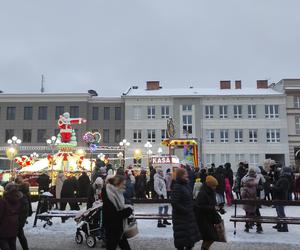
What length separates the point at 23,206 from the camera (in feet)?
23.3

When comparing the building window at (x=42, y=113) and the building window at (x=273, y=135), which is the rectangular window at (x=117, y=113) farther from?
the building window at (x=273, y=135)

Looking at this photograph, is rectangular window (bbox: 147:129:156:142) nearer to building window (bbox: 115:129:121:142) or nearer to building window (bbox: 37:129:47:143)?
building window (bbox: 115:129:121:142)

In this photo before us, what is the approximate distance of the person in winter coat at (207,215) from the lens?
706 centimetres

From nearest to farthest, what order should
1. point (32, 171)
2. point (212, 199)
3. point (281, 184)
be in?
point (212, 199)
point (281, 184)
point (32, 171)

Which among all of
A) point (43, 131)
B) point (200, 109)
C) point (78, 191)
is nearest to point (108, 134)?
point (43, 131)

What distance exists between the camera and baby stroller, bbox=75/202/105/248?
28.5 ft

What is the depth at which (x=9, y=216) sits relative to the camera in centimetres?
637

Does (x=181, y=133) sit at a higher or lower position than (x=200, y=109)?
lower

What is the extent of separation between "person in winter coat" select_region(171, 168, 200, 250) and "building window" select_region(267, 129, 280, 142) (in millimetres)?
43240

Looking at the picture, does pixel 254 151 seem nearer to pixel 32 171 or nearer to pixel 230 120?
pixel 230 120

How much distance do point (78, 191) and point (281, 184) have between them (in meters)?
7.74

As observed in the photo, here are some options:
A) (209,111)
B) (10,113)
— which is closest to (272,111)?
(209,111)

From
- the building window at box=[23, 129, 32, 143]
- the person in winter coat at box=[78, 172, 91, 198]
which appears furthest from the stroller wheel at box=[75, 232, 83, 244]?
the building window at box=[23, 129, 32, 143]

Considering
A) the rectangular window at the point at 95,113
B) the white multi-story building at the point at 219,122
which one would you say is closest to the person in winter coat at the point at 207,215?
the white multi-story building at the point at 219,122
